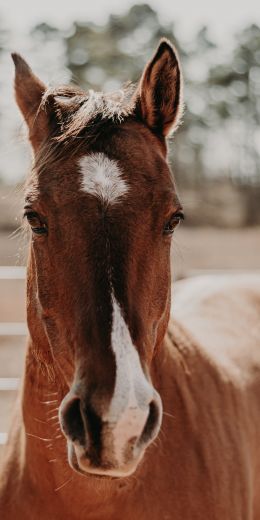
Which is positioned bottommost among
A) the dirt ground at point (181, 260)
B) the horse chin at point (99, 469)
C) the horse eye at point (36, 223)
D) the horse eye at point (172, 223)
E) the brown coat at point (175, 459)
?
the dirt ground at point (181, 260)

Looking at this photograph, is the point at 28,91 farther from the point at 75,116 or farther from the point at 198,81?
the point at 198,81

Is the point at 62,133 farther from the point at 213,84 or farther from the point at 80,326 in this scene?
the point at 213,84

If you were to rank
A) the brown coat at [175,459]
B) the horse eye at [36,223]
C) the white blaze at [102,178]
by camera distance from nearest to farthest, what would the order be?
the white blaze at [102,178], the horse eye at [36,223], the brown coat at [175,459]

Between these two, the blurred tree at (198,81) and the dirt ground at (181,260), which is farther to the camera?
the blurred tree at (198,81)

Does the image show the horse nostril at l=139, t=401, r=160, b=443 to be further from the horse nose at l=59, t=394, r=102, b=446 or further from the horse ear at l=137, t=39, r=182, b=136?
the horse ear at l=137, t=39, r=182, b=136

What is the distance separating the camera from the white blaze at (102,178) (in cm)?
200

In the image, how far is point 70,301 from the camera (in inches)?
77.8

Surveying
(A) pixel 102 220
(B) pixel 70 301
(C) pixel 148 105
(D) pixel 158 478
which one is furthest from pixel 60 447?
(C) pixel 148 105

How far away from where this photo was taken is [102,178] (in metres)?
2.02

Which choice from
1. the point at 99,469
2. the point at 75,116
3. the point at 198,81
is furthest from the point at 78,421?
the point at 198,81

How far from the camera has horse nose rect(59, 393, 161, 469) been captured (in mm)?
1683

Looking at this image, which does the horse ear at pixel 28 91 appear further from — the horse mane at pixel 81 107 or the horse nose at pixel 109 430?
the horse nose at pixel 109 430

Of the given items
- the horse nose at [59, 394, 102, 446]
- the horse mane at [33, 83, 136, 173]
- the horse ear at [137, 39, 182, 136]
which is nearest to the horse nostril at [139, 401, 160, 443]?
the horse nose at [59, 394, 102, 446]

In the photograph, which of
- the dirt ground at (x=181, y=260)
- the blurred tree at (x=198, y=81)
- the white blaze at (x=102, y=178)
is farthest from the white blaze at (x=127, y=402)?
the blurred tree at (x=198, y=81)
